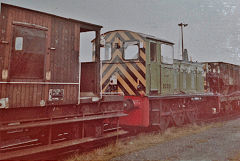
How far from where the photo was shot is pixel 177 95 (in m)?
7.99

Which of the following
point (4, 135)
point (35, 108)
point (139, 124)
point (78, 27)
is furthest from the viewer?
point (139, 124)

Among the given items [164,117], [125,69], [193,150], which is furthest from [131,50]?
[193,150]

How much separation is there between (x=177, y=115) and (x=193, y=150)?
3.49m

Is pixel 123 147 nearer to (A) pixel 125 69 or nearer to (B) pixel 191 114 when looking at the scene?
(A) pixel 125 69

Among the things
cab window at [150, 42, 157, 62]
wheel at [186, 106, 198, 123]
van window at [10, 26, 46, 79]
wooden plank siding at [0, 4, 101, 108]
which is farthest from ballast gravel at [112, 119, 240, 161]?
cab window at [150, 42, 157, 62]

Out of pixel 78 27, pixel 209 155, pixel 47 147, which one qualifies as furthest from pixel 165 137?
pixel 78 27

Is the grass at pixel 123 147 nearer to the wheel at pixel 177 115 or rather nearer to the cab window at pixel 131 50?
the wheel at pixel 177 115

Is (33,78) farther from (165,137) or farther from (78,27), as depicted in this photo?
(165,137)

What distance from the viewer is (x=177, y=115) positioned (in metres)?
8.34

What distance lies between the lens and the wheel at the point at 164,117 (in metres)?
7.31

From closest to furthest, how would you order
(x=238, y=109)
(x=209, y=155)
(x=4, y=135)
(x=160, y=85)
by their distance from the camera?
(x=4, y=135)
(x=209, y=155)
(x=160, y=85)
(x=238, y=109)

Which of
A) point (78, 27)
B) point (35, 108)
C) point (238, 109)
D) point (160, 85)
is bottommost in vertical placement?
point (238, 109)

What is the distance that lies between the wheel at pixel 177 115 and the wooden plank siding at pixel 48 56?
465 cm

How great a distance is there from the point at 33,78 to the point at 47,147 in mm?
1399
